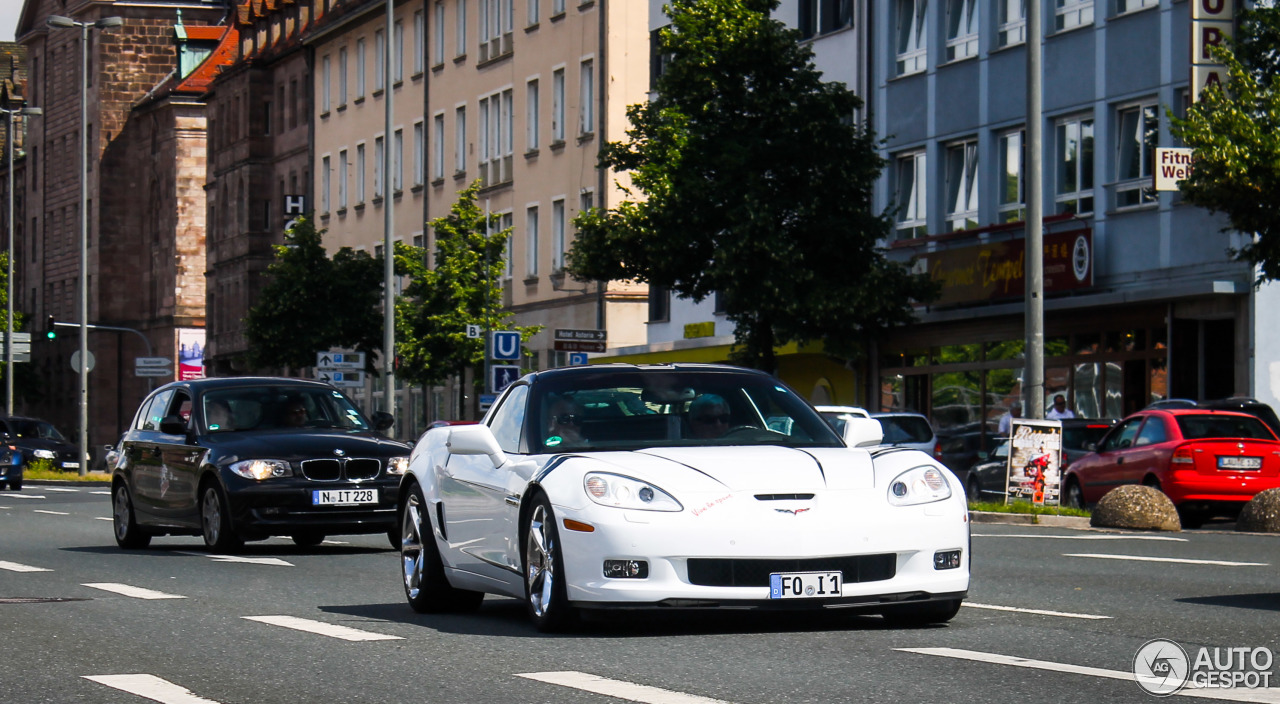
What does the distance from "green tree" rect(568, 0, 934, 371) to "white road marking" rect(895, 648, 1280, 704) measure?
1056 inches

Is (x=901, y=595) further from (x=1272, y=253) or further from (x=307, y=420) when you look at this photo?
(x=1272, y=253)

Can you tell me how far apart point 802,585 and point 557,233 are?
5110 cm

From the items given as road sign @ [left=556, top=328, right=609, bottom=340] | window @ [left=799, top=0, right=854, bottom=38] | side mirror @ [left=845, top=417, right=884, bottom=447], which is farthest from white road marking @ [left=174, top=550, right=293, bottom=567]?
window @ [left=799, top=0, right=854, bottom=38]

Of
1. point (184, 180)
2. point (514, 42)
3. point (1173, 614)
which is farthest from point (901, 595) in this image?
point (184, 180)

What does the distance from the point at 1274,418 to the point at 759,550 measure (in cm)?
1823

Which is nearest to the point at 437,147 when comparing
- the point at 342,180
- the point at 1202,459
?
the point at 342,180

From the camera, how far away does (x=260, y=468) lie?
18812 millimetres

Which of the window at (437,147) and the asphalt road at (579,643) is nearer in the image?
the asphalt road at (579,643)

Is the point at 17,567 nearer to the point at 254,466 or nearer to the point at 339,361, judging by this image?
the point at 254,466

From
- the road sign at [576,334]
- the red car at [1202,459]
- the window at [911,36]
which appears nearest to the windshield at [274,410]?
the red car at [1202,459]

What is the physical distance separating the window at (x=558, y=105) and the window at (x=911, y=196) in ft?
58.1

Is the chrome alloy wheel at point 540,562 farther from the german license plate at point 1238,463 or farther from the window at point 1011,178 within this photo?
the window at point 1011,178

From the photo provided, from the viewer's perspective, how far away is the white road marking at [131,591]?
538 inches

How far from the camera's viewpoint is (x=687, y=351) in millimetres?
52906
